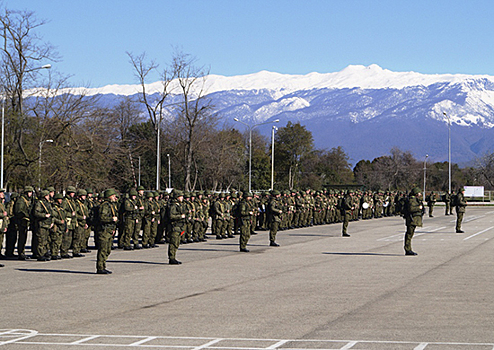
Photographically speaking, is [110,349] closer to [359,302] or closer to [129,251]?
[359,302]

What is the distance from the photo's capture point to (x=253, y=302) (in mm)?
12188

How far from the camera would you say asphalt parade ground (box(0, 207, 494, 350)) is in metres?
9.15

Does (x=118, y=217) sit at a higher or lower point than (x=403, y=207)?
lower

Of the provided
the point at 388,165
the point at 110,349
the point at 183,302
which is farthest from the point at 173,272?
the point at 388,165

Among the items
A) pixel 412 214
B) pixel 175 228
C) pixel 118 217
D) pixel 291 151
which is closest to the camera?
pixel 175 228

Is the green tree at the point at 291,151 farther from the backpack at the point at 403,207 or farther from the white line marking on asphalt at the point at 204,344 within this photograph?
the white line marking on asphalt at the point at 204,344

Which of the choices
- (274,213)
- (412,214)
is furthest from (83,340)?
(274,213)

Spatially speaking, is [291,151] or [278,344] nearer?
[278,344]

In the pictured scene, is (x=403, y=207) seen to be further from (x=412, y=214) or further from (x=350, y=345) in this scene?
(x=350, y=345)

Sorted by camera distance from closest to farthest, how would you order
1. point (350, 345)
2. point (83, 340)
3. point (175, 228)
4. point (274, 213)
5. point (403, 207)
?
1. point (350, 345)
2. point (83, 340)
3. point (175, 228)
4. point (403, 207)
5. point (274, 213)

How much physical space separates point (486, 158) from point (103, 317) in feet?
455

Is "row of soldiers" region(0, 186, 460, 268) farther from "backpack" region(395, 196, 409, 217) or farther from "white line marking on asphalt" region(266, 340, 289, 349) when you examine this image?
"white line marking on asphalt" region(266, 340, 289, 349)

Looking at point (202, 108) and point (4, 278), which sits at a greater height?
point (202, 108)

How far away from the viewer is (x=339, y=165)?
5482 inches
